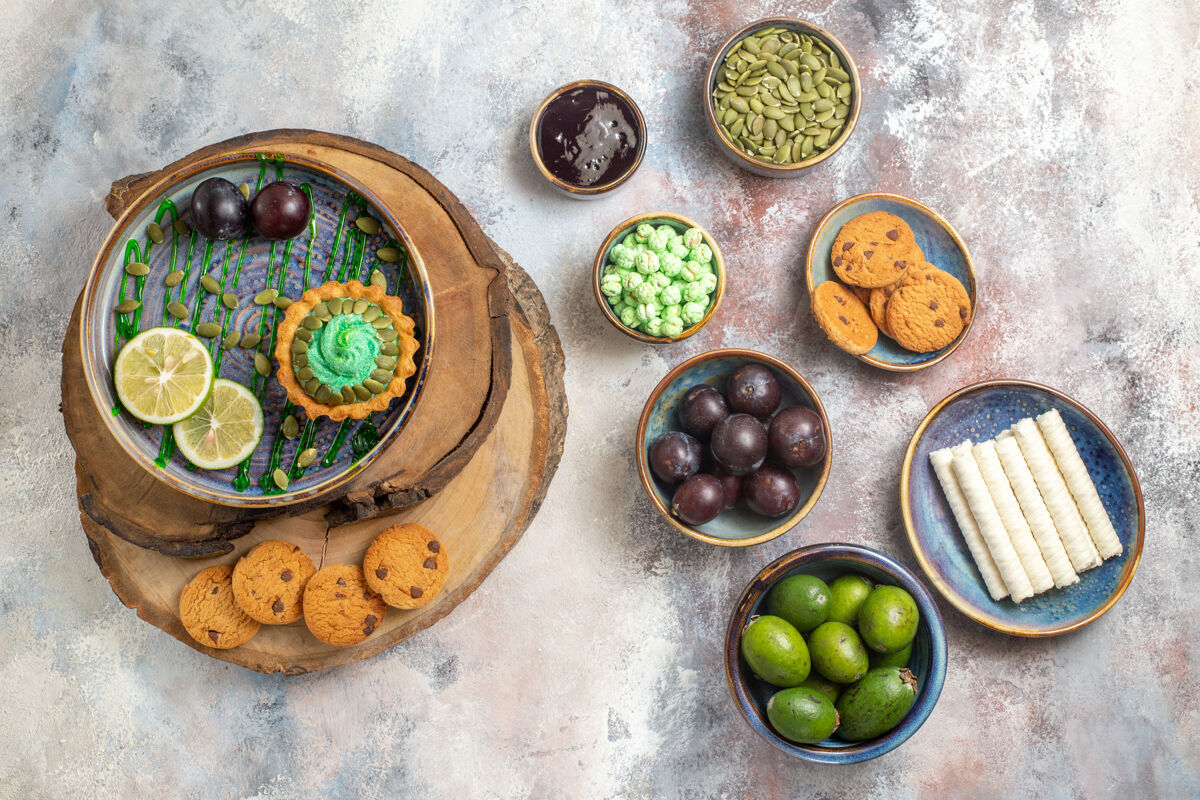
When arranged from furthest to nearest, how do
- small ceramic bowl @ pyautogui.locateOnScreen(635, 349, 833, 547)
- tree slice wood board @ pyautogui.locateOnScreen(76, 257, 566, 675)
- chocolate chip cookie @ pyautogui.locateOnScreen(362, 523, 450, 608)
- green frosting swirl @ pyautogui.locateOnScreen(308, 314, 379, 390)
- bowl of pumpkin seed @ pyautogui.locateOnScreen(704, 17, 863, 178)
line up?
bowl of pumpkin seed @ pyautogui.locateOnScreen(704, 17, 863, 178)
small ceramic bowl @ pyautogui.locateOnScreen(635, 349, 833, 547)
tree slice wood board @ pyautogui.locateOnScreen(76, 257, 566, 675)
chocolate chip cookie @ pyautogui.locateOnScreen(362, 523, 450, 608)
green frosting swirl @ pyautogui.locateOnScreen(308, 314, 379, 390)

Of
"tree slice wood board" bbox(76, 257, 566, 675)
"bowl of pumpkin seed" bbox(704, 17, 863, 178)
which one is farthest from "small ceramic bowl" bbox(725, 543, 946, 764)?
"bowl of pumpkin seed" bbox(704, 17, 863, 178)

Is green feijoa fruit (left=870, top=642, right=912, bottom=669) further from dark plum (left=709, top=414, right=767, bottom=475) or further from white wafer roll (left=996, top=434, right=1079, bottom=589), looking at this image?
dark plum (left=709, top=414, right=767, bottom=475)

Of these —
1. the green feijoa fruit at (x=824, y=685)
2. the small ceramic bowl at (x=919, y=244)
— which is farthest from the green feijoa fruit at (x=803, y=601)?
the small ceramic bowl at (x=919, y=244)

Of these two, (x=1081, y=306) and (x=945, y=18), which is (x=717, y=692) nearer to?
(x=1081, y=306)

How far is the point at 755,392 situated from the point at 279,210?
5.63ft

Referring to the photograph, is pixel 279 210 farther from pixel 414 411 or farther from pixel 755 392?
pixel 755 392

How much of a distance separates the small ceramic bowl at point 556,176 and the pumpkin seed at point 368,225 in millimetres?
838

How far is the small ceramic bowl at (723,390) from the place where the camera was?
2900 mm

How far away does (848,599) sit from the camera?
9.30 feet

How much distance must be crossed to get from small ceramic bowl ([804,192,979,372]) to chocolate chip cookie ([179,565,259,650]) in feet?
7.90

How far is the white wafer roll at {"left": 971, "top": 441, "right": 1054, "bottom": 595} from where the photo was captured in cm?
300

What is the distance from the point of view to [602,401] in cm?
324

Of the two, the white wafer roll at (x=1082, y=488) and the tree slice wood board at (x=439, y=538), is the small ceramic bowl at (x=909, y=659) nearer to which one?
the white wafer roll at (x=1082, y=488)

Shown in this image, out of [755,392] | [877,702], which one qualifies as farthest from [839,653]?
[755,392]
